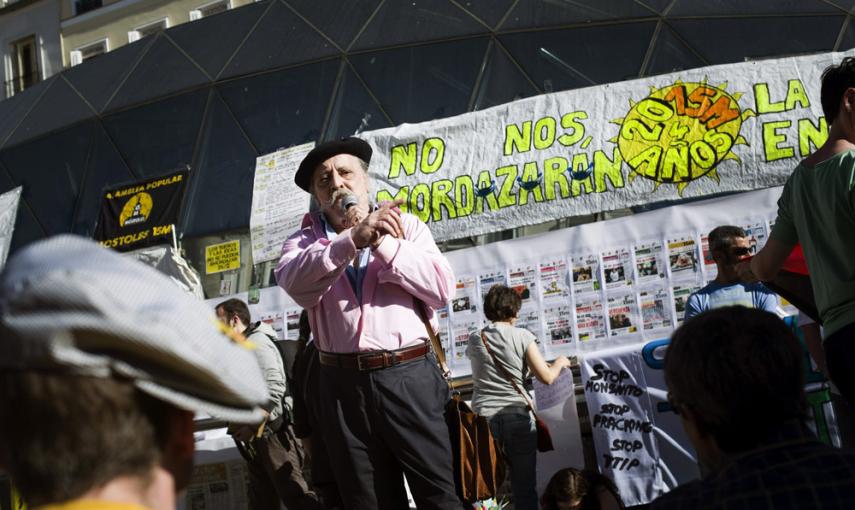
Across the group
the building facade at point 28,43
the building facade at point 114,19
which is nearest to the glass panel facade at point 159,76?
the building facade at point 114,19

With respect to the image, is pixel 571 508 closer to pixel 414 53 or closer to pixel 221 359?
pixel 221 359

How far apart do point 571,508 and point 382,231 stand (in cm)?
209

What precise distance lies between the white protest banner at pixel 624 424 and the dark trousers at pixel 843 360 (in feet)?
9.93

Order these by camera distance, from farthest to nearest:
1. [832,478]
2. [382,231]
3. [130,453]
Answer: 1. [382,231]
2. [832,478]
3. [130,453]

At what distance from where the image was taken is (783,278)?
3.60m

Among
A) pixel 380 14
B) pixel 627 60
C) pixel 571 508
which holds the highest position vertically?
pixel 380 14

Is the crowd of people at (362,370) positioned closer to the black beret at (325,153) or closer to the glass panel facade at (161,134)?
the black beret at (325,153)

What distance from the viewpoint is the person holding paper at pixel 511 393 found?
5.77 metres

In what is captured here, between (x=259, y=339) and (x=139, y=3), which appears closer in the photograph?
(x=259, y=339)

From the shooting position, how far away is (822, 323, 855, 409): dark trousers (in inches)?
113

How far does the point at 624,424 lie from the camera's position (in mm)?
5992

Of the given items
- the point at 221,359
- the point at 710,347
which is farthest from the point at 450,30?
the point at 221,359

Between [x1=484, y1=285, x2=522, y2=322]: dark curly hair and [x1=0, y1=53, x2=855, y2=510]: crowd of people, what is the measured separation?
1 centimetres

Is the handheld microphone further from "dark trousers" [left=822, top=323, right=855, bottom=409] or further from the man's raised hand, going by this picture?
"dark trousers" [left=822, top=323, right=855, bottom=409]
